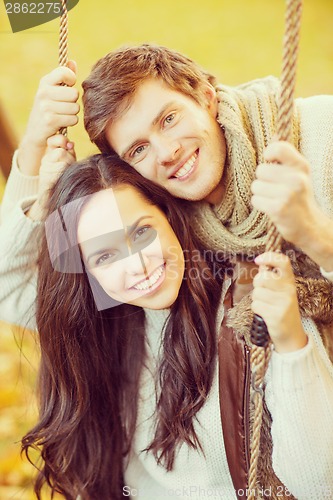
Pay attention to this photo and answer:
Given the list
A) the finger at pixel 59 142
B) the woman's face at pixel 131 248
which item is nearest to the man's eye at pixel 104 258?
the woman's face at pixel 131 248

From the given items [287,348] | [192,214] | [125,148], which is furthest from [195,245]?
[287,348]

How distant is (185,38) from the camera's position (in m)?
1.25

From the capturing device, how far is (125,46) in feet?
3.41

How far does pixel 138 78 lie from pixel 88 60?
0.78 ft

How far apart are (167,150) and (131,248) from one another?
17 cm

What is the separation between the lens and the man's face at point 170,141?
0.99 m

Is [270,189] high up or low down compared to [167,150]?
down

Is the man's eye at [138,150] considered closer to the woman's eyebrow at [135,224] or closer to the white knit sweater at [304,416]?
the woman's eyebrow at [135,224]

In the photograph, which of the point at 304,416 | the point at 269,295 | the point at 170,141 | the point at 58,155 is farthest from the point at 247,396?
the point at 58,155

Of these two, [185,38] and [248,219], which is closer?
[248,219]

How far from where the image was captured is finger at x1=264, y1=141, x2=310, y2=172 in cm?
69

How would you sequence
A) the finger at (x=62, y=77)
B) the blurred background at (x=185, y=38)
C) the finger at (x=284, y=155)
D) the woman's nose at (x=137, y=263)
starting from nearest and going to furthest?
the finger at (x=284, y=155)
the woman's nose at (x=137, y=263)
the finger at (x=62, y=77)
the blurred background at (x=185, y=38)

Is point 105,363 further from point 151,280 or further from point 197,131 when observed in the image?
point 197,131

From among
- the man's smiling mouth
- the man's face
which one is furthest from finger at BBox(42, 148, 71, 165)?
the man's smiling mouth
